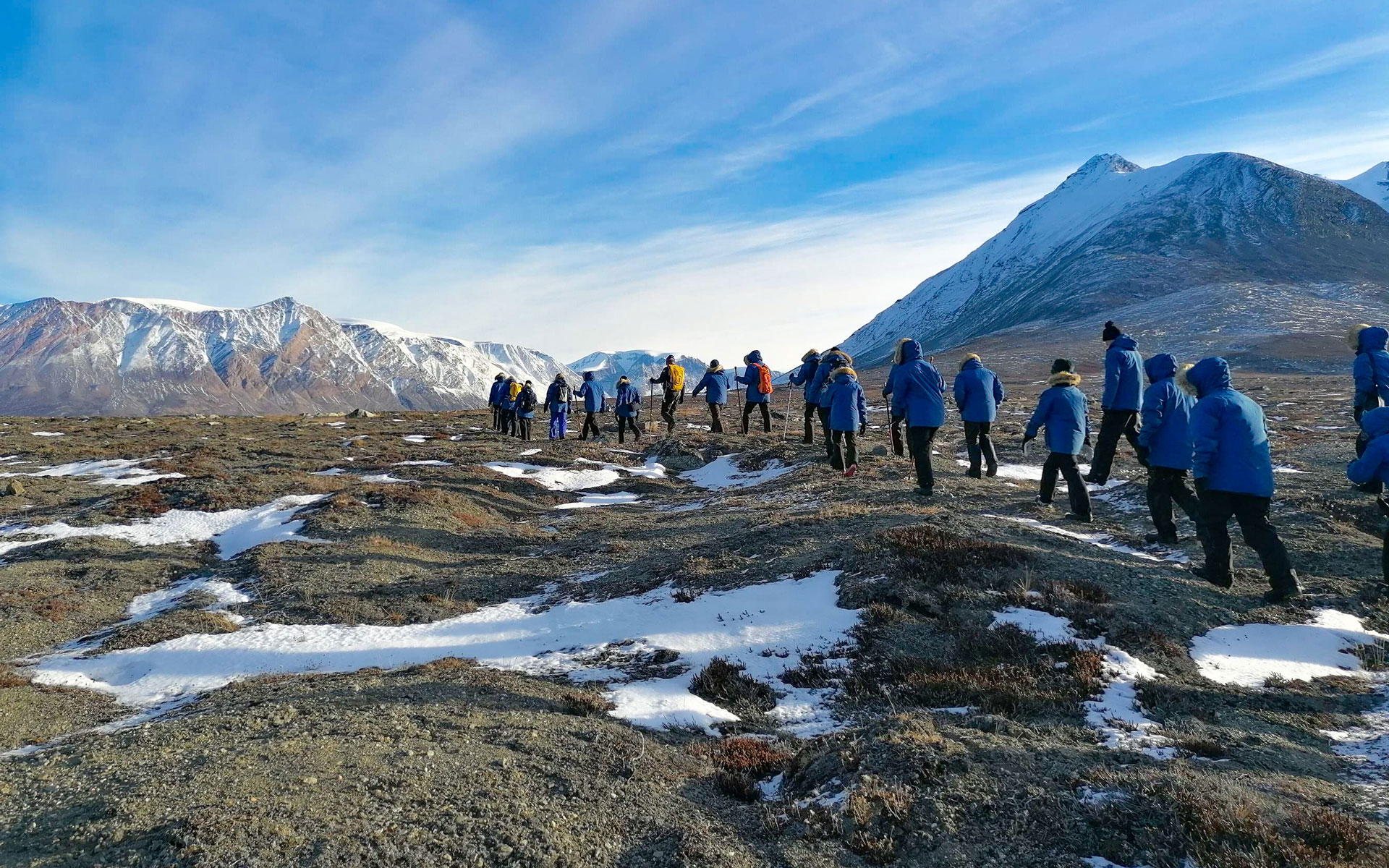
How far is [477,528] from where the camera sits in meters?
16.5

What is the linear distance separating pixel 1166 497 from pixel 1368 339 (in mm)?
5213

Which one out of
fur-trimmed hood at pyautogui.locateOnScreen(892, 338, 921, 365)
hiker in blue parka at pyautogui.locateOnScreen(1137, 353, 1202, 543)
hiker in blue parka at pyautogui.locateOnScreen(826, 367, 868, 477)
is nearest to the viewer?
hiker in blue parka at pyautogui.locateOnScreen(1137, 353, 1202, 543)

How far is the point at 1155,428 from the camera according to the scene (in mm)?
10422

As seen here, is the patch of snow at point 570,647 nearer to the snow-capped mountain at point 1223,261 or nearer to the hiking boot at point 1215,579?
the hiking boot at point 1215,579

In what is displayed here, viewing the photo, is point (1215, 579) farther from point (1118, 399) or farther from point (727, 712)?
point (727, 712)

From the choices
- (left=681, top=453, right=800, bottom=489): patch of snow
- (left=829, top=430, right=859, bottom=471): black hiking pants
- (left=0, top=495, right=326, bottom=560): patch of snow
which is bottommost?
(left=681, top=453, right=800, bottom=489): patch of snow

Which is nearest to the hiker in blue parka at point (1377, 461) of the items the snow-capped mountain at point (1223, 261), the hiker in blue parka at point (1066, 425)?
the hiker in blue parka at point (1066, 425)

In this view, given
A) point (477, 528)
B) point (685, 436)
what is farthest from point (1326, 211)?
point (477, 528)

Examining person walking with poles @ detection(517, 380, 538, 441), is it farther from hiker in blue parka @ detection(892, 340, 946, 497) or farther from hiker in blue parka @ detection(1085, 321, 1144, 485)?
hiker in blue parka @ detection(1085, 321, 1144, 485)

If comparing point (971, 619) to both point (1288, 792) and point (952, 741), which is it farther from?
point (1288, 792)

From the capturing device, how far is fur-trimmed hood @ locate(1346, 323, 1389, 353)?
38.9 ft

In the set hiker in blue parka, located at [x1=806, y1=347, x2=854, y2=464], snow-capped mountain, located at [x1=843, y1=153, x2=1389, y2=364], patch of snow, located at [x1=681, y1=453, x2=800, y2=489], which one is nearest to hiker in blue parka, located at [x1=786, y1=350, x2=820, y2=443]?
hiker in blue parka, located at [x1=806, y1=347, x2=854, y2=464]

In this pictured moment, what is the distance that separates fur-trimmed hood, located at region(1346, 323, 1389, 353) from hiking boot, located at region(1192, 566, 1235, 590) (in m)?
6.20

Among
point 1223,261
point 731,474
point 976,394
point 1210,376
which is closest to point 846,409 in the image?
point 976,394
